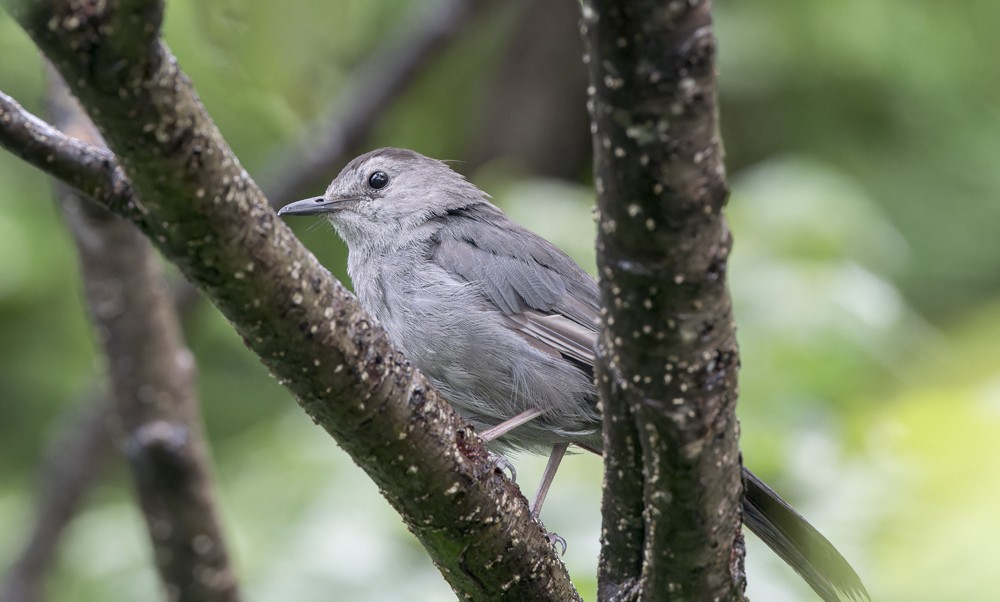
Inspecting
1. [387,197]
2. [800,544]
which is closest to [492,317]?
[387,197]

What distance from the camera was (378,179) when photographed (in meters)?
5.03

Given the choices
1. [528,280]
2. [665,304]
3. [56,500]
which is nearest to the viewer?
[665,304]

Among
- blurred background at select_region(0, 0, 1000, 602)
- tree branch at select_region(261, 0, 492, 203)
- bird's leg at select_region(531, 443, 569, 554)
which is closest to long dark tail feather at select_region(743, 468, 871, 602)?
blurred background at select_region(0, 0, 1000, 602)

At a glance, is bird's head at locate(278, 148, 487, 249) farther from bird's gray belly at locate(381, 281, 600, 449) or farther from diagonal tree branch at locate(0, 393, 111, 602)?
diagonal tree branch at locate(0, 393, 111, 602)

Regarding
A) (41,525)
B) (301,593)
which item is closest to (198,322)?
(41,525)

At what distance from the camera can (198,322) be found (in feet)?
20.9

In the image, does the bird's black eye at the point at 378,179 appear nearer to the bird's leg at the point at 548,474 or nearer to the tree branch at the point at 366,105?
the tree branch at the point at 366,105

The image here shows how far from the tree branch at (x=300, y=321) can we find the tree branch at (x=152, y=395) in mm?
1776

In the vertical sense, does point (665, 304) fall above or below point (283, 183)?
below

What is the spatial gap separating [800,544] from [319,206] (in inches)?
104

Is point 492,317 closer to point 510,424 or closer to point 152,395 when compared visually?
point 510,424

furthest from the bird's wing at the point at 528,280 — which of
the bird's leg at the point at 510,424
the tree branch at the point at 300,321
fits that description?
the tree branch at the point at 300,321

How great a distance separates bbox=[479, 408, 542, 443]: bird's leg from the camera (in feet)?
12.3

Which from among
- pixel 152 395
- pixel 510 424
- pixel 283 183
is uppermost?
pixel 283 183
